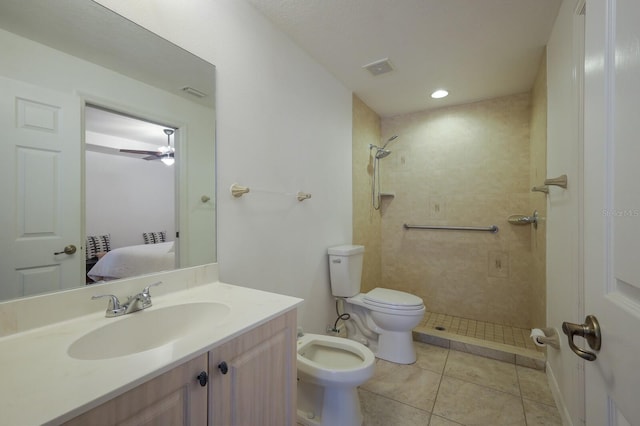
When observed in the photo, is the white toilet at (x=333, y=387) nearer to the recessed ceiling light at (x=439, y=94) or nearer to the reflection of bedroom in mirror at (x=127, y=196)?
the reflection of bedroom in mirror at (x=127, y=196)

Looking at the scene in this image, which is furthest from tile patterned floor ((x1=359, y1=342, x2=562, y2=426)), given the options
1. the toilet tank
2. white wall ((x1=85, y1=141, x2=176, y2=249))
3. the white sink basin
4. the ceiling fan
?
the ceiling fan

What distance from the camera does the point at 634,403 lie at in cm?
42

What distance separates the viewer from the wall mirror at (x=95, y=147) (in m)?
0.82

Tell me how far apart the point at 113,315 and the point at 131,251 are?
0.85 feet

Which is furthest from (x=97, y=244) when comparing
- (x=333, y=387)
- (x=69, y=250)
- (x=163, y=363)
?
(x=333, y=387)

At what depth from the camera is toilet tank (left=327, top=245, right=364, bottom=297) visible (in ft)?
7.04

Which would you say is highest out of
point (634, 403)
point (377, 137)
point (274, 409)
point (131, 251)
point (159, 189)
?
point (377, 137)

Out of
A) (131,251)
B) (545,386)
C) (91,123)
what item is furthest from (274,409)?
→ (545,386)

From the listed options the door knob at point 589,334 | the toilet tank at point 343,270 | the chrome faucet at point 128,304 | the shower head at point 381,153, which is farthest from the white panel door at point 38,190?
the shower head at point 381,153

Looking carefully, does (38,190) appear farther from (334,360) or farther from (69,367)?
(334,360)

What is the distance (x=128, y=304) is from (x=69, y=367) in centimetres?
37

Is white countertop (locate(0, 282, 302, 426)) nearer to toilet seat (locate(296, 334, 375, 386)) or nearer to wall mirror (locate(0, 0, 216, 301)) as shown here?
wall mirror (locate(0, 0, 216, 301))

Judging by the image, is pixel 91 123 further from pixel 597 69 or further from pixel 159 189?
pixel 597 69

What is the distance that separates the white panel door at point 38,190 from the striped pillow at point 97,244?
3 cm
